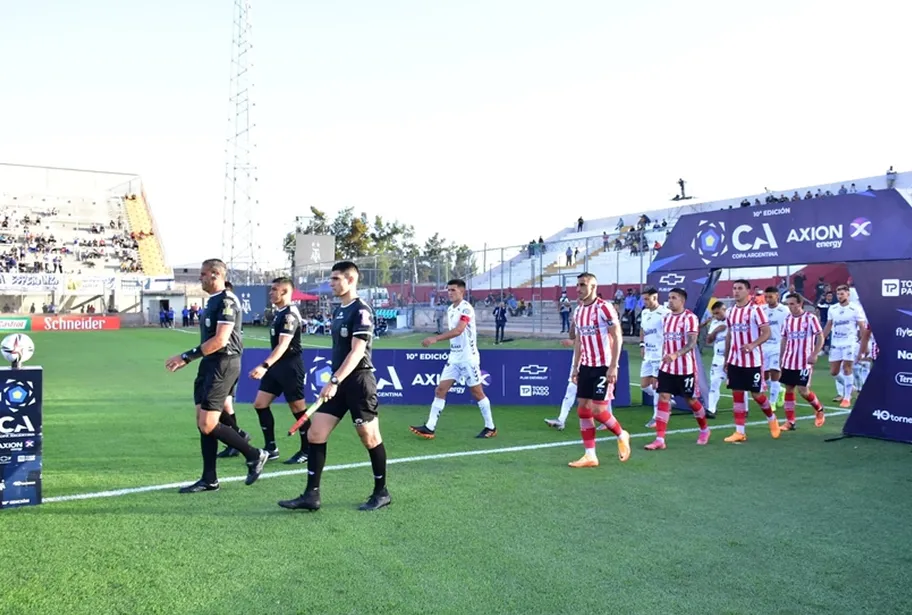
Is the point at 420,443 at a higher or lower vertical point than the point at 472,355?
lower

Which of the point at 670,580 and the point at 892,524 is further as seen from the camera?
the point at 892,524

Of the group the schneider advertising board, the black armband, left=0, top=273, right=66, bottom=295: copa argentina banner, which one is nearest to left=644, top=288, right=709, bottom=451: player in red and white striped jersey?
the black armband

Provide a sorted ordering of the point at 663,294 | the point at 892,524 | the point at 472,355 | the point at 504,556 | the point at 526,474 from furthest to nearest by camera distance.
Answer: the point at 663,294
the point at 472,355
the point at 526,474
the point at 892,524
the point at 504,556

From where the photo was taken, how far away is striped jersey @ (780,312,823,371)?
33.8ft

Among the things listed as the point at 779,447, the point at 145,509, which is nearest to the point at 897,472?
the point at 779,447

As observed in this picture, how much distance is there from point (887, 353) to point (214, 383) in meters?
8.22

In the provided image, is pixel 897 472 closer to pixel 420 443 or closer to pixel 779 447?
pixel 779 447

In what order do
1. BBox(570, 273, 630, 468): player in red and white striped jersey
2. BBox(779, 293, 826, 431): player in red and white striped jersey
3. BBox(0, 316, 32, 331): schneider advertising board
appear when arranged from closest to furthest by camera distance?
BBox(570, 273, 630, 468): player in red and white striped jersey
BBox(779, 293, 826, 431): player in red and white striped jersey
BBox(0, 316, 32, 331): schneider advertising board

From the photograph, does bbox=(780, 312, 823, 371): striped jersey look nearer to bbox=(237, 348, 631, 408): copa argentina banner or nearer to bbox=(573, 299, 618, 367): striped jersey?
bbox=(237, 348, 631, 408): copa argentina banner

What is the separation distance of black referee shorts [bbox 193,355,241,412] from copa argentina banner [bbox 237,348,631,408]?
5350mm

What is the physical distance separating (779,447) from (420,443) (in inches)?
174

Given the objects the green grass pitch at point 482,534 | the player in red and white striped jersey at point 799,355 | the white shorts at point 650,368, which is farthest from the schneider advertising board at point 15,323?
the player in red and white striped jersey at point 799,355

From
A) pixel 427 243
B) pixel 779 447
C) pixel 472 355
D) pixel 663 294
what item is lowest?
pixel 779 447

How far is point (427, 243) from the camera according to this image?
77.4 m
